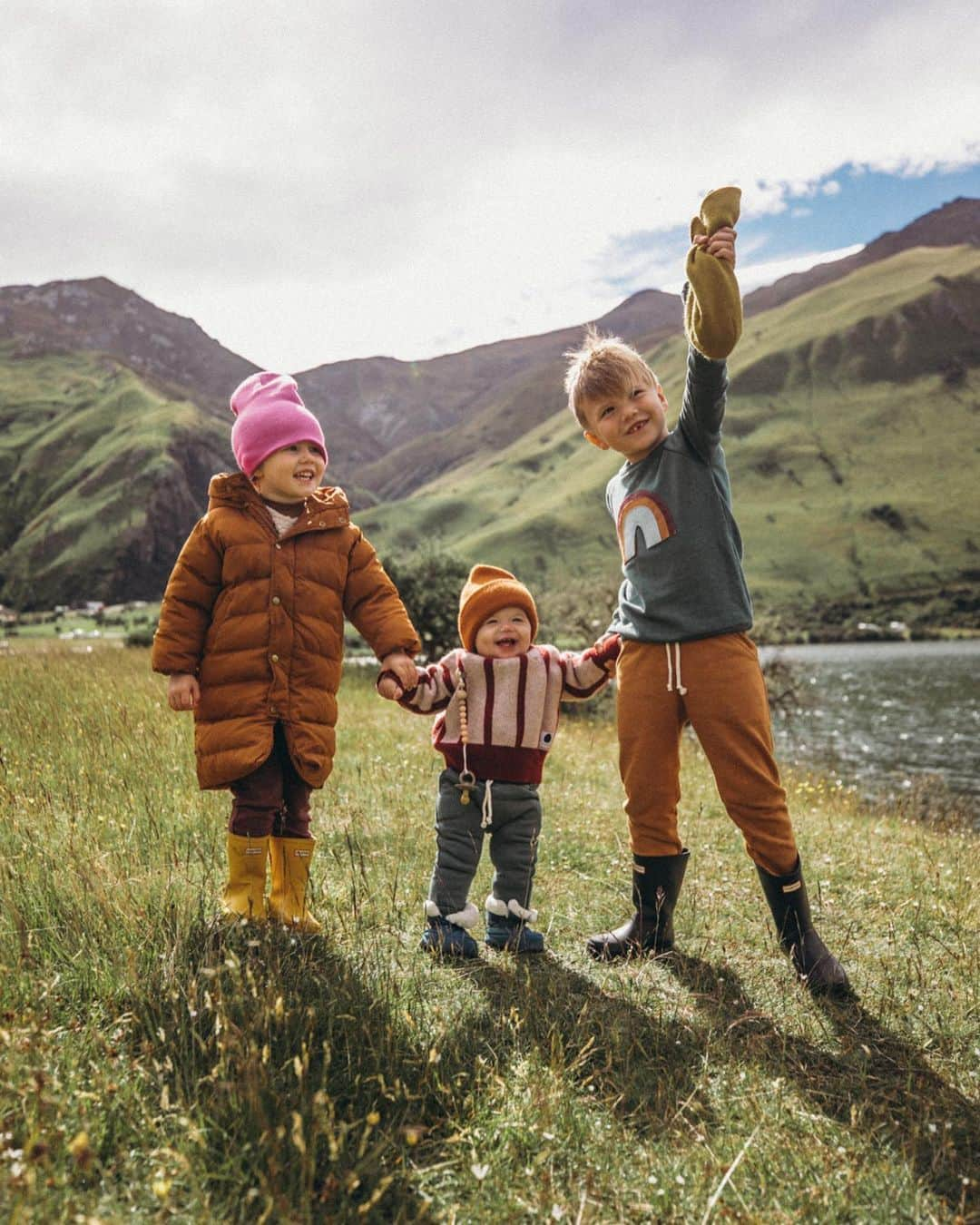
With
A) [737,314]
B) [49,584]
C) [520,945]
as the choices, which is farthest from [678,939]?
[49,584]

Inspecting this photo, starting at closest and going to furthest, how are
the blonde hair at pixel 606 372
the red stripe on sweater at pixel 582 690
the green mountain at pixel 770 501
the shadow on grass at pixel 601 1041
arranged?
the shadow on grass at pixel 601 1041 < the blonde hair at pixel 606 372 < the red stripe on sweater at pixel 582 690 < the green mountain at pixel 770 501

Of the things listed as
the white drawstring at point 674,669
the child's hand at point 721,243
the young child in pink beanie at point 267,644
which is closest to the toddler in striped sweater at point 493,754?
the young child in pink beanie at point 267,644

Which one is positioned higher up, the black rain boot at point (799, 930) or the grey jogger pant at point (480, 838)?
the grey jogger pant at point (480, 838)

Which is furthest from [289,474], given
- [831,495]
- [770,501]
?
[831,495]

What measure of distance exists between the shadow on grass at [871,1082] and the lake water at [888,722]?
47.2 ft

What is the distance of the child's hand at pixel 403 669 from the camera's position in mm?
3836

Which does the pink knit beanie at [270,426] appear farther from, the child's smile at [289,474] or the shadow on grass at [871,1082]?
the shadow on grass at [871,1082]

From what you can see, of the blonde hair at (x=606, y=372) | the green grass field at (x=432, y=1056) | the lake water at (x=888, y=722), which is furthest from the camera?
the lake water at (x=888, y=722)

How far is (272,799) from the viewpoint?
3.72 meters

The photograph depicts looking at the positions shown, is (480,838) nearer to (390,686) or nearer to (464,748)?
(464,748)

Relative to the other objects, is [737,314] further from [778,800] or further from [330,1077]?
[330,1077]

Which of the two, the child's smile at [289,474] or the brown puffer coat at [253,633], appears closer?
the brown puffer coat at [253,633]

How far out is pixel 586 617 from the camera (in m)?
25.6

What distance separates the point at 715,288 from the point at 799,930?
9.56 ft
